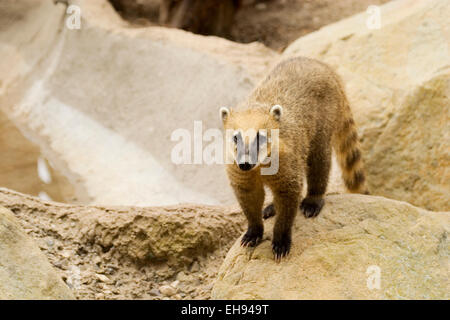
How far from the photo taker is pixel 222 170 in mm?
7312

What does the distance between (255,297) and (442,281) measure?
1246 millimetres

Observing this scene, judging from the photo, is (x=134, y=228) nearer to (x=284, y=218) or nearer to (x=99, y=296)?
(x=99, y=296)

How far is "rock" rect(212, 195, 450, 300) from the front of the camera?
3658 mm

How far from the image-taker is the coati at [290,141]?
3.84 metres

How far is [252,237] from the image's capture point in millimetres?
4316

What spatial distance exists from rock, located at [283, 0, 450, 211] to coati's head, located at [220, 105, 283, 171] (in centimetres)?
252

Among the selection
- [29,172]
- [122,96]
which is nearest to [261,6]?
[122,96]

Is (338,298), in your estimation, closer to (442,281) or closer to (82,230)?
(442,281)

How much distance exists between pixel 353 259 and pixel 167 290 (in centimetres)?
158

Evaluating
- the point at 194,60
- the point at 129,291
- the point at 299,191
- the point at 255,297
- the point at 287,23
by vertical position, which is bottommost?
the point at 129,291

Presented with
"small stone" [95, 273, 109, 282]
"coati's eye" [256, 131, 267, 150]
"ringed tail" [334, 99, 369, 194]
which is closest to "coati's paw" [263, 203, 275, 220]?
"ringed tail" [334, 99, 369, 194]

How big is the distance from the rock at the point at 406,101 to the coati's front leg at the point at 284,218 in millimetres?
2426

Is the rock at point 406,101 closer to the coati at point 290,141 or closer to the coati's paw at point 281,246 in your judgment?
the coati at point 290,141
